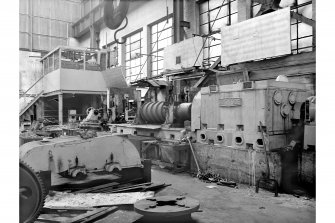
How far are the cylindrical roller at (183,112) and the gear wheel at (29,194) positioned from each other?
4.66 m

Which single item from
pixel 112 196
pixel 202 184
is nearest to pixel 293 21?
pixel 202 184

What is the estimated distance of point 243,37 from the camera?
802 centimetres

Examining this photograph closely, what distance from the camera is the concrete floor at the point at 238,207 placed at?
341 cm

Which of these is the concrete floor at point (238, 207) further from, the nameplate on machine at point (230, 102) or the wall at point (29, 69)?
the wall at point (29, 69)

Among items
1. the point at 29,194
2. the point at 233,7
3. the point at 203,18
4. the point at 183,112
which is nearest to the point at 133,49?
the point at 183,112

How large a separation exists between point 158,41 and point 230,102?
204 centimetres

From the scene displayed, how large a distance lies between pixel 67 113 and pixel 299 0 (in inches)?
253

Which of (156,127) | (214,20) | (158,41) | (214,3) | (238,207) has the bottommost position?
(238,207)

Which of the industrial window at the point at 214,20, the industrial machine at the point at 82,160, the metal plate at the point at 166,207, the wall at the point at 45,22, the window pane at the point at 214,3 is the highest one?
the window pane at the point at 214,3

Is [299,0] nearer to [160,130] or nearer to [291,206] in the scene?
[160,130]

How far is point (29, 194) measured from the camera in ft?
7.57

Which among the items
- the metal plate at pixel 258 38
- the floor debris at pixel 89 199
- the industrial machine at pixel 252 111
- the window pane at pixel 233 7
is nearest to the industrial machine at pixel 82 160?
the floor debris at pixel 89 199

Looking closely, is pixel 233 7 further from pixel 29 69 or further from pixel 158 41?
pixel 29 69

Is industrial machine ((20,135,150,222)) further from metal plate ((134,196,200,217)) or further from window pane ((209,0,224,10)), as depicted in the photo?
window pane ((209,0,224,10))
